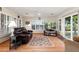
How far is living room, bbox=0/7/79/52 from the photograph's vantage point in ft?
19.8

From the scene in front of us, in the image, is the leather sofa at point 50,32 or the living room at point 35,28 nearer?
the living room at point 35,28

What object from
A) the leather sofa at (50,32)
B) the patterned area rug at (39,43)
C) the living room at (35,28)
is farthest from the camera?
the leather sofa at (50,32)

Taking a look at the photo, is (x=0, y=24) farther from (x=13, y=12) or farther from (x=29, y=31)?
(x=29, y=31)

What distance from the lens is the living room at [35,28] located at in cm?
605

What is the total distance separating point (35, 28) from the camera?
784 centimetres

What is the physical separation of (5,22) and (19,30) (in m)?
Result: 1.00

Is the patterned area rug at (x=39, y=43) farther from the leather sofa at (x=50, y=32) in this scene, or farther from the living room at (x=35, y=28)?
the leather sofa at (x=50, y=32)

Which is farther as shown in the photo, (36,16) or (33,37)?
(36,16)

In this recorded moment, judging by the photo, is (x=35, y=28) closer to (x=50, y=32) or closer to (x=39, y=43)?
(x=39, y=43)

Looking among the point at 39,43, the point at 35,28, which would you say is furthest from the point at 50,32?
the point at 39,43

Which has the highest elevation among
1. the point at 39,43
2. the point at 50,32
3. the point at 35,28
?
the point at 35,28

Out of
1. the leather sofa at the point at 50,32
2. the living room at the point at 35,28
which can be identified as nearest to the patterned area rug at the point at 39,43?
the living room at the point at 35,28
